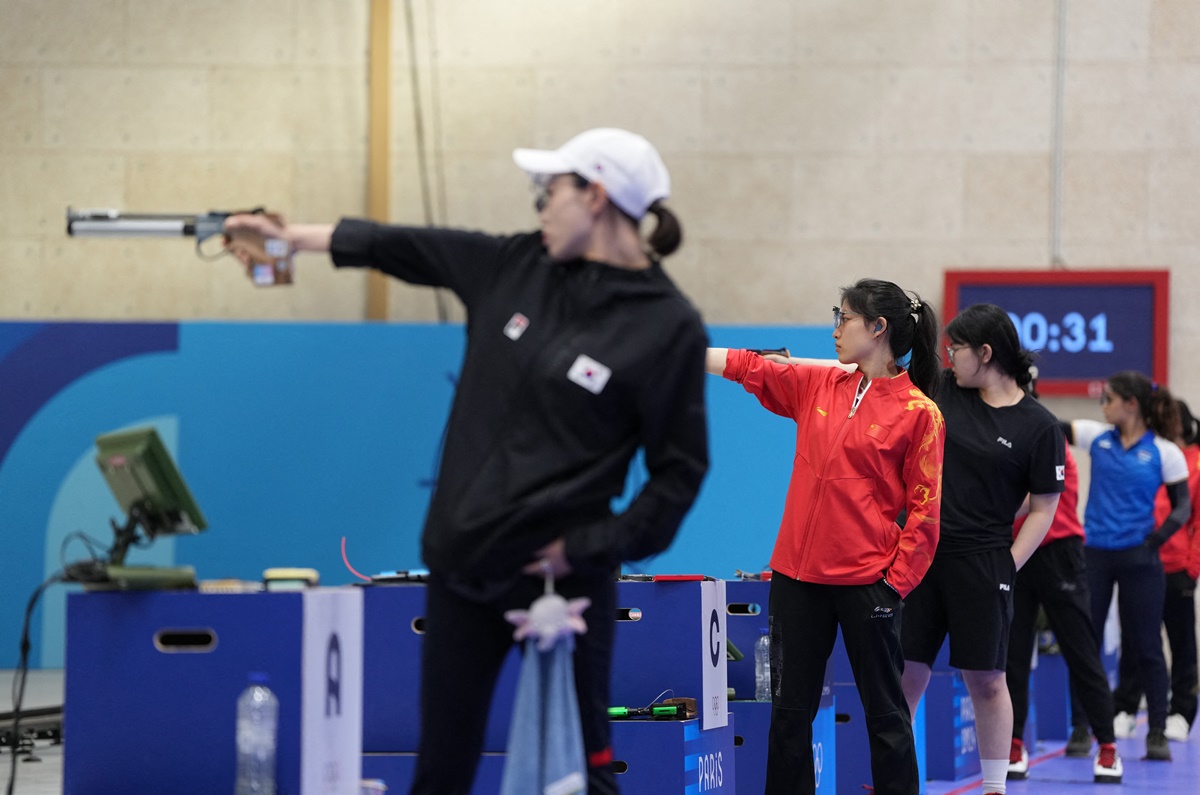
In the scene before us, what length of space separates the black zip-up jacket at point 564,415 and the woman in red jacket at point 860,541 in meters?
1.46

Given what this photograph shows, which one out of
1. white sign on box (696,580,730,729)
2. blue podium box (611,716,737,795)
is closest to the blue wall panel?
white sign on box (696,580,730,729)

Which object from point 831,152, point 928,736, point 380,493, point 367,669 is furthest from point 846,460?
point 831,152

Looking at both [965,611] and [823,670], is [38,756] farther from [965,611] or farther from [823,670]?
[965,611]

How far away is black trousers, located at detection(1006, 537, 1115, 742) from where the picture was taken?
19.4ft

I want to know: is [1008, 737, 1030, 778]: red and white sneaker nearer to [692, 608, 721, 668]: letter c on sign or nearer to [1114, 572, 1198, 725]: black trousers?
[1114, 572, 1198, 725]: black trousers

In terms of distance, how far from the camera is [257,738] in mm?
2631

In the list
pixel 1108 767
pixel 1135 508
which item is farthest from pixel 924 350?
pixel 1135 508

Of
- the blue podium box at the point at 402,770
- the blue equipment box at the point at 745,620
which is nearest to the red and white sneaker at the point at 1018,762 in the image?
the blue equipment box at the point at 745,620

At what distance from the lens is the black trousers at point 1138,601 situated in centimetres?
680

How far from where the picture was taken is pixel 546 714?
7.91 feet

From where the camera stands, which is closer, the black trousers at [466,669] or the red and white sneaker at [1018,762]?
the black trousers at [466,669]

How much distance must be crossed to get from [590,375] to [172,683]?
1052 mm

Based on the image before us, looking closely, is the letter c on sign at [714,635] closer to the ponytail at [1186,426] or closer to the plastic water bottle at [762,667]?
the plastic water bottle at [762,667]

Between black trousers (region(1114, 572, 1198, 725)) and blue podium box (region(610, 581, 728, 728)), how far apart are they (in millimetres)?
4100
